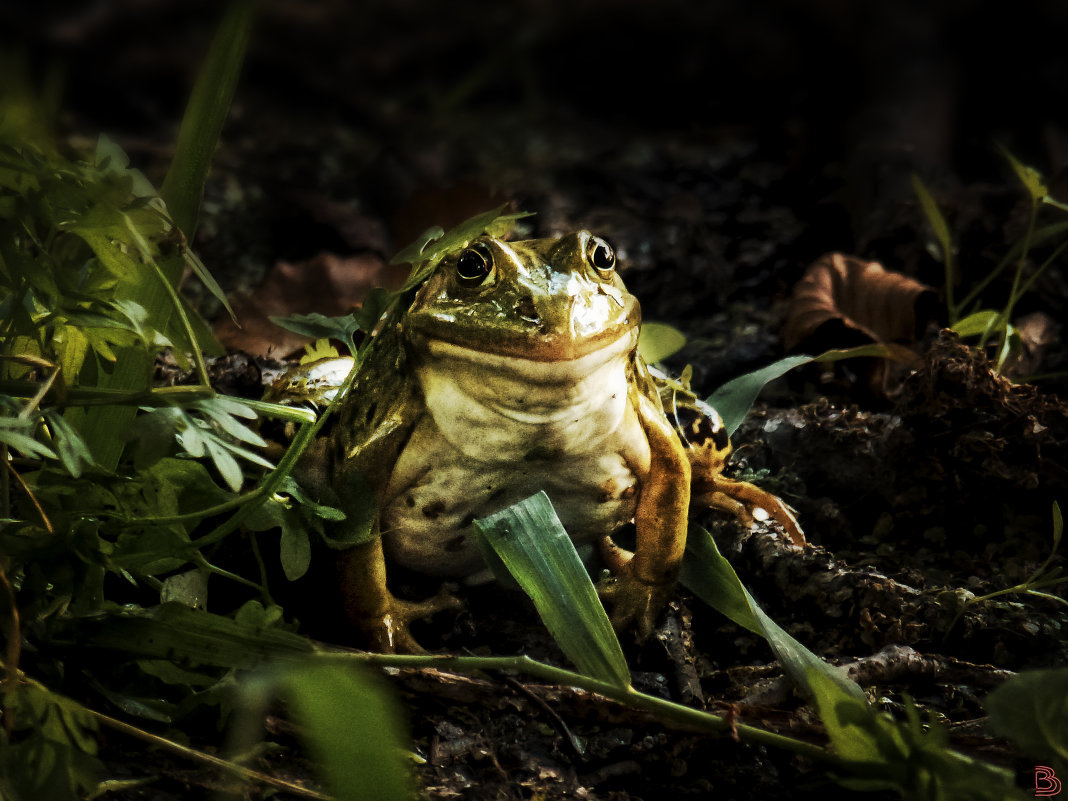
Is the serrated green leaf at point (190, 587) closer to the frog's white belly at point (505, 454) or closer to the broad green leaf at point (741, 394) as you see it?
the frog's white belly at point (505, 454)

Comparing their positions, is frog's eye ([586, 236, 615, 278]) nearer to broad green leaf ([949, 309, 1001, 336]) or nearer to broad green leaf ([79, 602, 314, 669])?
broad green leaf ([79, 602, 314, 669])

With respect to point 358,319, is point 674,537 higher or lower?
lower

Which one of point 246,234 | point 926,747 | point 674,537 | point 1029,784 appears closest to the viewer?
point 926,747

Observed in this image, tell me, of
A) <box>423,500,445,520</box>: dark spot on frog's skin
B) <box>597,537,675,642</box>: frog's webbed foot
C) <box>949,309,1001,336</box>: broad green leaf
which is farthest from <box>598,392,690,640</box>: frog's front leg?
<box>949,309,1001,336</box>: broad green leaf

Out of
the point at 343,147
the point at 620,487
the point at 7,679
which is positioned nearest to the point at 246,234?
the point at 343,147

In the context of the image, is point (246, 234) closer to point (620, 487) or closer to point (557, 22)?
point (620, 487)

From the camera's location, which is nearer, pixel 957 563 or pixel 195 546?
pixel 195 546

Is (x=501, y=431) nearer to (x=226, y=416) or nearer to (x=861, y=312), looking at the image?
(x=226, y=416)
